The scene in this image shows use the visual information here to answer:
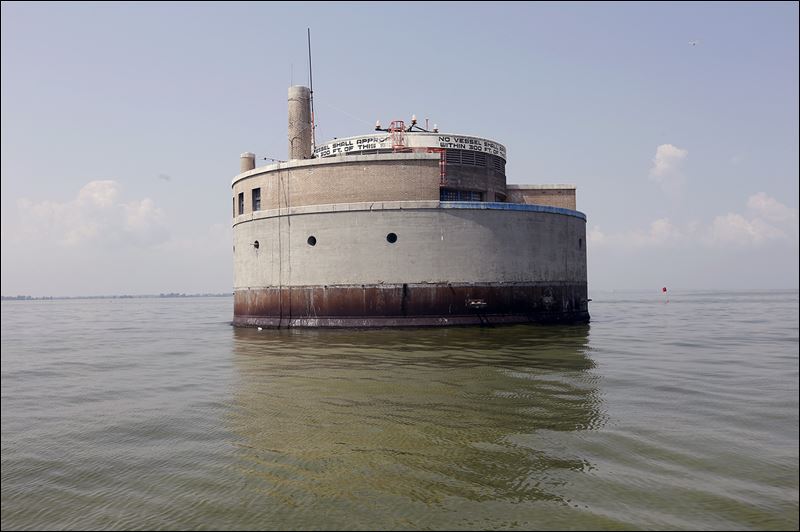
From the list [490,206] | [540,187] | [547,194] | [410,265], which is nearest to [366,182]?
[410,265]

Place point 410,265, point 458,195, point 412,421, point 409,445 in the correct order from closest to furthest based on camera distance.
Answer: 1. point 409,445
2. point 412,421
3. point 410,265
4. point 458,195

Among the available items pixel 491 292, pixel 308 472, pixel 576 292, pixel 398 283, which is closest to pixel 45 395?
pixel 308 472

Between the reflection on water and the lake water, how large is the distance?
4cm

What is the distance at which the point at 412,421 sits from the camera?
9273mm

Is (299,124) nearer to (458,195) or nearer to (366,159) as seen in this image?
(366,159)

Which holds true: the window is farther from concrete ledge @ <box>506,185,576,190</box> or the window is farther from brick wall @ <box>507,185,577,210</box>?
brick wall @ <box>507,185,577,210</box>

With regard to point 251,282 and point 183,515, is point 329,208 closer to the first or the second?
point 251,282

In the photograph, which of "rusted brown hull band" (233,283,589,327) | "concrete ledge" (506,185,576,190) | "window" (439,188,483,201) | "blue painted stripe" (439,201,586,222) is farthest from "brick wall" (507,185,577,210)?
"rusted brown hull band" (233,283,589,327)

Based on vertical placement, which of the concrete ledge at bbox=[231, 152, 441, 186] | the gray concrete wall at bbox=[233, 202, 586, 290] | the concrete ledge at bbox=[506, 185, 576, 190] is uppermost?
the concrete ledge at bbox=[231, 152, 441, 186]

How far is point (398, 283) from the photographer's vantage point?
84.5ft

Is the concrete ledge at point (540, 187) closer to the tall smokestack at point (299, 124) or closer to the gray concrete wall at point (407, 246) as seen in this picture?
the gray concrete wall at point (407, 246)

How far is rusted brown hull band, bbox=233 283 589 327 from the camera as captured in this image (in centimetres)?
2562

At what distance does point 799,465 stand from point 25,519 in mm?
8863

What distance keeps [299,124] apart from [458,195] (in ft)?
33.9
